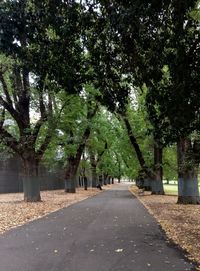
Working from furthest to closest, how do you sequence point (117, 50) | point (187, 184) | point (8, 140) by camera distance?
point (8, 140), point (187, 184), point (117, 50)

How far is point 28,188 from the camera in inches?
1002

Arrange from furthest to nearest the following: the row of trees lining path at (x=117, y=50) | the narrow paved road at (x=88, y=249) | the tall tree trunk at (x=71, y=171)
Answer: the tall tree trunk at (x=71, y=171) < the row of trees lining path at (x=117, y=50) < the narrow paved road at (x=88, y=249)

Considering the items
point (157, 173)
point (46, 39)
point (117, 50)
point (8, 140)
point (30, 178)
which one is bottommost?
point (30, 178)

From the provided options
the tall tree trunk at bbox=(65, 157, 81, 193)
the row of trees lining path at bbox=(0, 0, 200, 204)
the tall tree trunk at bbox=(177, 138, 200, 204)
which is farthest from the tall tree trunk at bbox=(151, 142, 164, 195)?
the row of trees lining path at bbox=(0, 0, 200, 204)

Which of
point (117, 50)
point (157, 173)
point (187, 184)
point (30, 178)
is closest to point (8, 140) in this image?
point (30, 178)

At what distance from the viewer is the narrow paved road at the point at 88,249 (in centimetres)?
780

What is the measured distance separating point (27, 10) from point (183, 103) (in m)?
4.61

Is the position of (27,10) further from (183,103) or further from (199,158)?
(199,158)

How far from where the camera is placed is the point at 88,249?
31.2 feet

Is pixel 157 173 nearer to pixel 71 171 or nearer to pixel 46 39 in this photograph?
pixel 71 171

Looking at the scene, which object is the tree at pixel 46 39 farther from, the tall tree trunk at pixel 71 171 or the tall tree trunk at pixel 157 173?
the tall tree trunk at pixel 71 171

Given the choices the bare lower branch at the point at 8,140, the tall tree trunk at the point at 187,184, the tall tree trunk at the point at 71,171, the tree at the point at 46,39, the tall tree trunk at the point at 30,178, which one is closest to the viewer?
the tree at the point at 46,39

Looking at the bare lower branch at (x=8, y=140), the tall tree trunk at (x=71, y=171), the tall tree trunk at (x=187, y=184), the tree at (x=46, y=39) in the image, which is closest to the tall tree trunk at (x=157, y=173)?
the tall tree trunk at (x=71, y=171)

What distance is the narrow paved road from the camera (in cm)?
780
